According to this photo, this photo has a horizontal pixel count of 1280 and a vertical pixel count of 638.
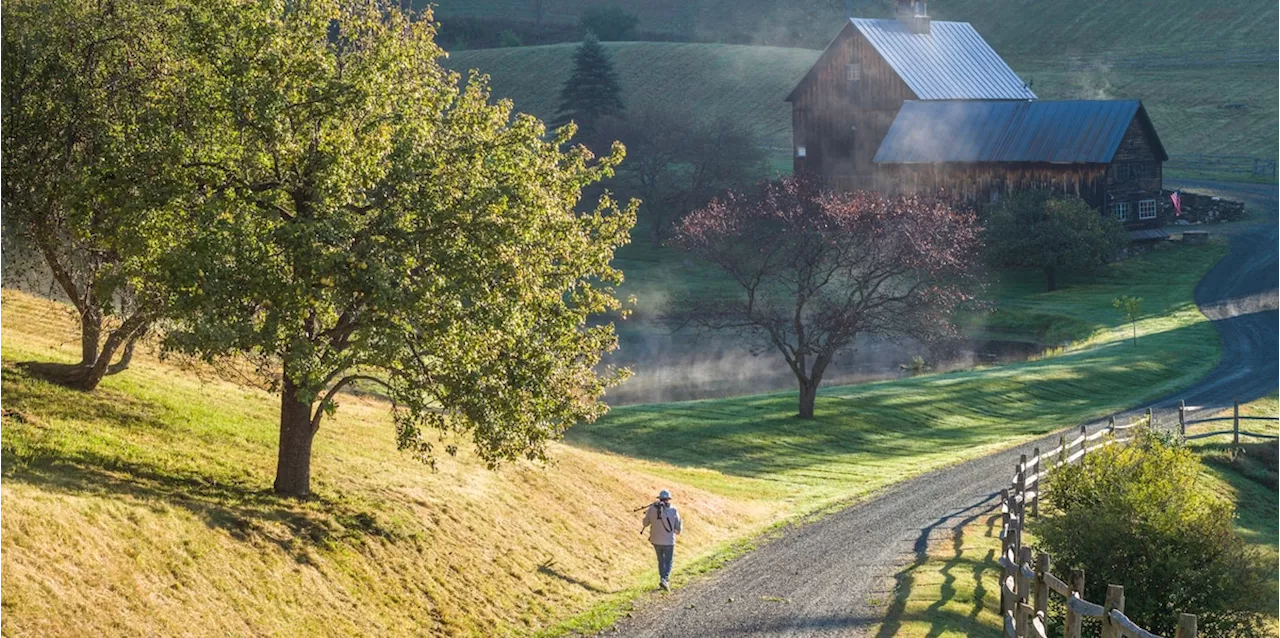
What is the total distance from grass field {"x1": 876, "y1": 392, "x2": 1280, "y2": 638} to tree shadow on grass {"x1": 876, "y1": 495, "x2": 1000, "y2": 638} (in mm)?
16

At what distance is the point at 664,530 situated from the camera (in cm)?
2547

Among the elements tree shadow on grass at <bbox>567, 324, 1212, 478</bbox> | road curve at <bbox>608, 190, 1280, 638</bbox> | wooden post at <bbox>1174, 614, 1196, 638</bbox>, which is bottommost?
road curve at <bbox>608, 190, 1280, 638</bbox>

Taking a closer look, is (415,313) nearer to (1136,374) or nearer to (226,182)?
(226,182)

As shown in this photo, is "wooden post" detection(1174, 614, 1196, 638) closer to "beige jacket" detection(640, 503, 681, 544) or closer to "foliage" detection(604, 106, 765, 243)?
"beige jacket" detection(640, 503, 681, 544)

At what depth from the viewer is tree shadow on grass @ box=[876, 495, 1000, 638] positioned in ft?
74.8

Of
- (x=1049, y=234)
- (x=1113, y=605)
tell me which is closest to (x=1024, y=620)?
(x=1113, y=605)

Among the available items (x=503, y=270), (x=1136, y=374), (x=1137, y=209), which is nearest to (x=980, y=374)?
(x=1136, y=374)

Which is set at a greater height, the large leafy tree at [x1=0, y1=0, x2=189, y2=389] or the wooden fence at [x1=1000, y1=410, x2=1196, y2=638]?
the large leafy tree at [x1=0, y1=0, x2=189, y2=389]

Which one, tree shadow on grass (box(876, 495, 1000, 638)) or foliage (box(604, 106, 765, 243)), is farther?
foliage (box(604, 106, 765, 243))

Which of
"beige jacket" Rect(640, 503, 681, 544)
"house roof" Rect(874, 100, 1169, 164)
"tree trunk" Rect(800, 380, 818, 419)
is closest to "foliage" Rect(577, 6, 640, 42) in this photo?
"house roof" Rect(874, 100, 1169, 164)

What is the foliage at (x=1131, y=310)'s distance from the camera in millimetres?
66500

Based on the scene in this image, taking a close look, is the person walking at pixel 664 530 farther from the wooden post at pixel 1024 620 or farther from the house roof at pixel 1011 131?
the house roof at pixel 1011 131

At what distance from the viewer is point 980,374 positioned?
60094 mm

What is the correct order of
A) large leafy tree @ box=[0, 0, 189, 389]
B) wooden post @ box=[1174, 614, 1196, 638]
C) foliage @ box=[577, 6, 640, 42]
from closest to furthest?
wooden post @ box=[1174, 614, 1196, 638] < large leafy tree @ box=[0, 0, 189, 389] < foliage @ box=[577, 6, 640, 42]
